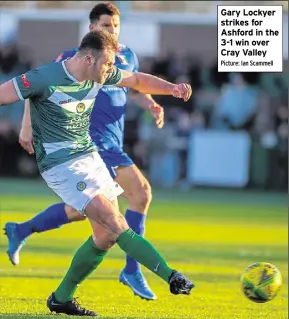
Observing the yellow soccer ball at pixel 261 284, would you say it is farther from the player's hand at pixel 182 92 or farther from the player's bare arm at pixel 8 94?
the player's bare arm at pixel 8 94

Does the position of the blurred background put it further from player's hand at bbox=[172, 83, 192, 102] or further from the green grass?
player's hand at bbox=[172, 83, 192, 102]

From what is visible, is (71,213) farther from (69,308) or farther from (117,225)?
→ (117,225)

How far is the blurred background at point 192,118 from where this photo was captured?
25047 millimetres

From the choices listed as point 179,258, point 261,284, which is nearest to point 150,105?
point 261,284

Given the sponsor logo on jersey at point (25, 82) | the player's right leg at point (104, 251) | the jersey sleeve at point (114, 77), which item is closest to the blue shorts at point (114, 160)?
the jersey sleeve at point (114, 77)

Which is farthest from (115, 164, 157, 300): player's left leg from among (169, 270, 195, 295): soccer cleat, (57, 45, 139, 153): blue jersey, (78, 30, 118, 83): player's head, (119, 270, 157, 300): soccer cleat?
(78, 30, 118, 83): player's head

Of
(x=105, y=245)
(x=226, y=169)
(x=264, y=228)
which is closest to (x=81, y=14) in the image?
(x=226, y=169)

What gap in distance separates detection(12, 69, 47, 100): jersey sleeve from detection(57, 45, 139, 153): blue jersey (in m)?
2.18

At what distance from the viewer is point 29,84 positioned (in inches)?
299

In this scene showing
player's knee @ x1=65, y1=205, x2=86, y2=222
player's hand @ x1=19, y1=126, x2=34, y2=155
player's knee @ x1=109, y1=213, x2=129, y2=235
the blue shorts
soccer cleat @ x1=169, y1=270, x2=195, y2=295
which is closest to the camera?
soccer cleat @ x1=169, y1=270, x2=195, y2=295

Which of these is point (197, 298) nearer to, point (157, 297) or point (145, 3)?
point (157, 297)

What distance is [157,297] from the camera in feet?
31.2

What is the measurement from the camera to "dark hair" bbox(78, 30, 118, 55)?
25.2 ft

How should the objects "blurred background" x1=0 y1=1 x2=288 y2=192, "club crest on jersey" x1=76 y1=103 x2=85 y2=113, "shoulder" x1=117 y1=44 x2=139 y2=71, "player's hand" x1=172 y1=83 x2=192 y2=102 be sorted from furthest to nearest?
"blurred background" x1=0 y1=1 x2=288 y2=192, "shoulder" x1=117 y1=44 x2=139 y2=71, "player's hand" x1=172 y1=83 x2=192 y2=102, "club crest on jersey" x1=76 y1=103 x2=85 y2=113
